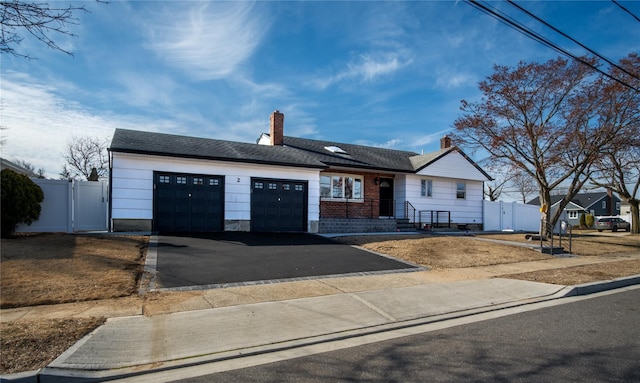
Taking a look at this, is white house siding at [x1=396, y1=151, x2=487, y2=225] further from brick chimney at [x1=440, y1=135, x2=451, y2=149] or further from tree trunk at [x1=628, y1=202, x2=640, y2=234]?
tree trunk at [x1=628, y1=202, x2=640, y2=234]

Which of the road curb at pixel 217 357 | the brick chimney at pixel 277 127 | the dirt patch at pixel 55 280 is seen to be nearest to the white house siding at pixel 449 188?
the brick chimney at pixel 277 127

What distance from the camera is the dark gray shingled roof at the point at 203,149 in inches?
607

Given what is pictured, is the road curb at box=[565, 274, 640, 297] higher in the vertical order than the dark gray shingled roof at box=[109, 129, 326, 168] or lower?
lower

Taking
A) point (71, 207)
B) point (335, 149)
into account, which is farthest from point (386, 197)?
point (71, 207)

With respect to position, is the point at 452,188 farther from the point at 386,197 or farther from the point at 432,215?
the point at 386,197

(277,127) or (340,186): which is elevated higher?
(277,127)

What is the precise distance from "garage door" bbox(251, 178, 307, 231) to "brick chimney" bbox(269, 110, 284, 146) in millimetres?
4640

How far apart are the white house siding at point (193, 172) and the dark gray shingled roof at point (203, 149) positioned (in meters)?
0.31

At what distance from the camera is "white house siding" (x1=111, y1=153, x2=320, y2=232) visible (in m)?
14.9

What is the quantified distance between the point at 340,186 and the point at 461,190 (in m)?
8.70

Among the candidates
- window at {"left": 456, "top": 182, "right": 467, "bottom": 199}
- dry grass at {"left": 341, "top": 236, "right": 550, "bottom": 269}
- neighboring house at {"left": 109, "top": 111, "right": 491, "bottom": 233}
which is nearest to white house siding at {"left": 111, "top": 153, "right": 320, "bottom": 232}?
neighboring house at {"left": 109, "top": 111, "right": 491, "bottom": 233}

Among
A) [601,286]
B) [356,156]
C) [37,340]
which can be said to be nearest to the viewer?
[37,340]

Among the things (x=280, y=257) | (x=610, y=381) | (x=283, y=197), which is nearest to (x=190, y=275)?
(x=280, y=257)

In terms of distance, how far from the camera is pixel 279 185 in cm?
1780
